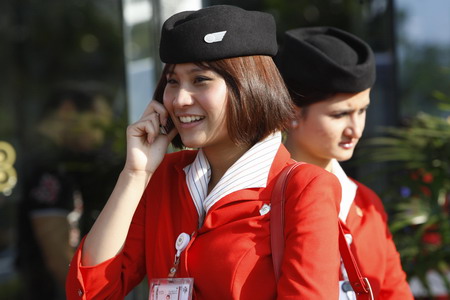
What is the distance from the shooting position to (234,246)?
170 cm

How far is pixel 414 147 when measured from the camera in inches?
120

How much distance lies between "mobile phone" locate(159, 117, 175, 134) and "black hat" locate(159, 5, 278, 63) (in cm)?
19

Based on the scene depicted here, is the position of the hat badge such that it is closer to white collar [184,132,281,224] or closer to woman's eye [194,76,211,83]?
woman's eye [194,76,211,83]

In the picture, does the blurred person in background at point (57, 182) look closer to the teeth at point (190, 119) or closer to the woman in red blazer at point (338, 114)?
the woman in red blazer at point (338, 114)

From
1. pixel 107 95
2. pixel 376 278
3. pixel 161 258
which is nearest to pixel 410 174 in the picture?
pixel 376 278

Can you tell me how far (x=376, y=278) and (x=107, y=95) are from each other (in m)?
3.16

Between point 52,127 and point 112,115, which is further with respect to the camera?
point 52,127

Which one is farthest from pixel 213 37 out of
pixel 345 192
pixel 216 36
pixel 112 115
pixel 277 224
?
pixel 112 115

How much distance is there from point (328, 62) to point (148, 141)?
2.18ft

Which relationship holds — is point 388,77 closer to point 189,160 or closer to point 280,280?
point 189,160

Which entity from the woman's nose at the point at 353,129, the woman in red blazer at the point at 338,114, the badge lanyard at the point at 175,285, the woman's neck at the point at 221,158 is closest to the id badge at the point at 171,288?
the badge lanyard at the point at 175,285

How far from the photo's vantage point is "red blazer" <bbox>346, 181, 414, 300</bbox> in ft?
6.80

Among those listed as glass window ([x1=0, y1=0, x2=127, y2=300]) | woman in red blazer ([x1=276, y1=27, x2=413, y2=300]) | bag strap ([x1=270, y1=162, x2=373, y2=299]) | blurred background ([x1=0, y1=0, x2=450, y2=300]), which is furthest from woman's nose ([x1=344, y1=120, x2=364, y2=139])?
glass window ([x1=0, y1=0, x2=127, y2=300])

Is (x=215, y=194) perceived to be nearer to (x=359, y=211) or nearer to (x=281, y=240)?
(x=281, y=240)
